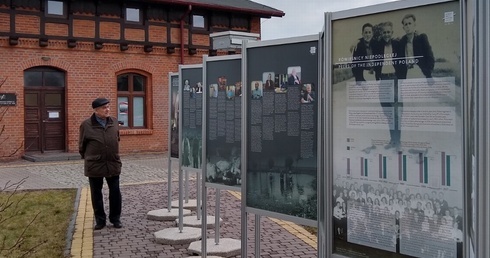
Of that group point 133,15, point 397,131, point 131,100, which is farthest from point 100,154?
point 133,15

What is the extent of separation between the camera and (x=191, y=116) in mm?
6566

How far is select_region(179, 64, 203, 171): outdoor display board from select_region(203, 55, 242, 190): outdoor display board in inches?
45.8

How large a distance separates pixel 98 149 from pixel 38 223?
1532 millimetres

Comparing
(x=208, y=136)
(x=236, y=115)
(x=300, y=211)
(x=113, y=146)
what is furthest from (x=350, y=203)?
(x=113, y=146)

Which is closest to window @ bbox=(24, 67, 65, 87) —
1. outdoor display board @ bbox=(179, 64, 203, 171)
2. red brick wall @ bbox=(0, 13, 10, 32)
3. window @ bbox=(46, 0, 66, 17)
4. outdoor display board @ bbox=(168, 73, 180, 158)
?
red brick wall @ bbox=(0, 13, 10, 32)

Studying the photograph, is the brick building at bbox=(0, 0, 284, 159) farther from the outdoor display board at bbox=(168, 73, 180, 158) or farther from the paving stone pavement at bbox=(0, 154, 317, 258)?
the outdoor display board at bbox=(168, 73, 180, 158)

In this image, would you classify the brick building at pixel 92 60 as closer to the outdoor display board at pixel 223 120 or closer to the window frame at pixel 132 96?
the window frame at pixel 132 96

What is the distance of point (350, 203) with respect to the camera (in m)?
2.96

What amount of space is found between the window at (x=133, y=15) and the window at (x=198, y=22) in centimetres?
220

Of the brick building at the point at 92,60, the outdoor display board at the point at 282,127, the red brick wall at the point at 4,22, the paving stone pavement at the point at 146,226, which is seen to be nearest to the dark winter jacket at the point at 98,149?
the paving stone pavement at the point at 146,226

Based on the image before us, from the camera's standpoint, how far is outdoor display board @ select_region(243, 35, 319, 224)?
12.0 feet

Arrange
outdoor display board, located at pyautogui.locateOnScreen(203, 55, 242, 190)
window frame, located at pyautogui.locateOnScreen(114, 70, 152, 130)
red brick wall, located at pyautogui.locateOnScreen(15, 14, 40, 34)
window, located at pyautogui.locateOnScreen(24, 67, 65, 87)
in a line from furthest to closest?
window frame, located at pyautogui.locateOnScreen(114, 70, 152, 130)
window, located at pyautogui.locateOnScreen(24, 67, 65, 87)
red brick wall, located at pyautogui.locateOnScreen(15, 14, 40, 34)
outdoor display board, located at pyautogui.locateOnScreen(203, 55, 242, 190)

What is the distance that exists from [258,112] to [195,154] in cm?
261

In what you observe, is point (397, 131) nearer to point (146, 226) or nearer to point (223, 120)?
point (223, 120)
